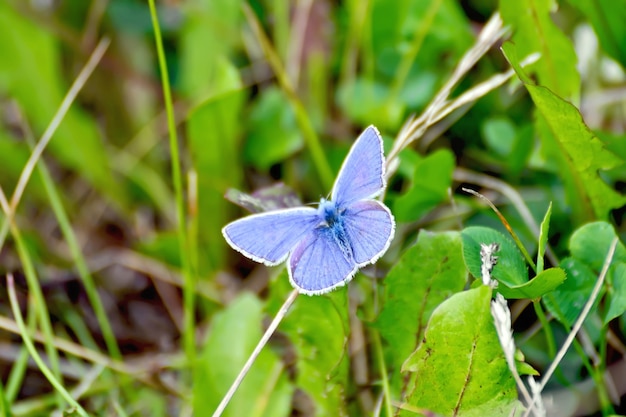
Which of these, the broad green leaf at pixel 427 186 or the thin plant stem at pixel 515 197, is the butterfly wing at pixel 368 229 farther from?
the thin plant stem at pixel 515 197

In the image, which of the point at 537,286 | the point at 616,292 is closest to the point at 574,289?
the point at 616,292

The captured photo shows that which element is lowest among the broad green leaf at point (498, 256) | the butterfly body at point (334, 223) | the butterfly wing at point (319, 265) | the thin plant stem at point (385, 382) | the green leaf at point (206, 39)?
the thin plant stem at point (385, 382)

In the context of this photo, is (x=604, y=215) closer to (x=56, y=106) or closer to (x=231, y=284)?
(x=231, y=284)

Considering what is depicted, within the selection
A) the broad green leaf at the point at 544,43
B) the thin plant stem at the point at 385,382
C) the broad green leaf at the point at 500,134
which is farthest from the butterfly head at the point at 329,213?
the broad green leaf at the point at 500,134

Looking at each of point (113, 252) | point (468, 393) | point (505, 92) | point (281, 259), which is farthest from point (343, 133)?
point (468, 393)

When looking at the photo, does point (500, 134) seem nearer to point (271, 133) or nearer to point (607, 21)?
point (607, 21)

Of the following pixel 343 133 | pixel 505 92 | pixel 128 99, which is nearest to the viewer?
pixel 505 92
